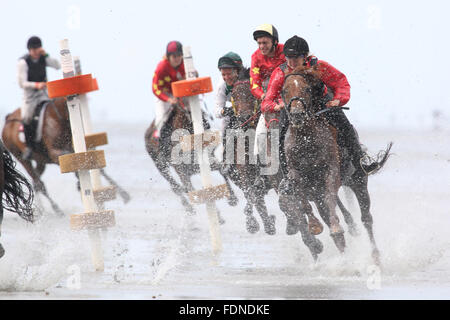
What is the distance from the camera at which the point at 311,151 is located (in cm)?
1085

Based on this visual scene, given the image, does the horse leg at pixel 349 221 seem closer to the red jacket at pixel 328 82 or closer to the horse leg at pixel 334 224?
the red jacket at pixel 328 82

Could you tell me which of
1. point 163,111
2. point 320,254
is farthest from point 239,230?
Result: point 320,254

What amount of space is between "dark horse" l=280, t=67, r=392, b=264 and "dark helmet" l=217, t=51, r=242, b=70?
256 centimetres

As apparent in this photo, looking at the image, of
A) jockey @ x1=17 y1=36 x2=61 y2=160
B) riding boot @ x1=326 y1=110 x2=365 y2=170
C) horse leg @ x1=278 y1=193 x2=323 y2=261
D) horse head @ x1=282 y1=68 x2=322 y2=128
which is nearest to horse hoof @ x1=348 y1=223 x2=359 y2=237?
riding boot @ x1=326 y1=110 x2=365 y2=170

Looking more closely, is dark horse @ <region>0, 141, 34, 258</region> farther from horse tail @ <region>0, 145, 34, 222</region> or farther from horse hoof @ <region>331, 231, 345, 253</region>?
horse hoof @ <region>331, 231, 345, 253</region>

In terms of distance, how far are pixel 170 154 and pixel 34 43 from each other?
338cm

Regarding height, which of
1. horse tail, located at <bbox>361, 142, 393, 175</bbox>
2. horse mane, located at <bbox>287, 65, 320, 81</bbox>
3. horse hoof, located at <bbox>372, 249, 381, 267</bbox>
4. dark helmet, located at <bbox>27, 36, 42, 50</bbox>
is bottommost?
horse hoof, located at <bbox>372, 249, 381, 267</bbox>

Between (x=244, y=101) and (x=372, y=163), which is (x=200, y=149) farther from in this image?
(x=372, y=163)

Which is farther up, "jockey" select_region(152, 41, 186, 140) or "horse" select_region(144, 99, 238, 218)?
"jockey" select_region(152, 41, 186, 140)

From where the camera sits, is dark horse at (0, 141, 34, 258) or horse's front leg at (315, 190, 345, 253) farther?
dark horse at (0, 141, 34, 258)

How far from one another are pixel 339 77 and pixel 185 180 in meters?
5.26

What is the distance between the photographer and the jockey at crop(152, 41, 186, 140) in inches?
640

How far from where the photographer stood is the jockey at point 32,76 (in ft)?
58.7

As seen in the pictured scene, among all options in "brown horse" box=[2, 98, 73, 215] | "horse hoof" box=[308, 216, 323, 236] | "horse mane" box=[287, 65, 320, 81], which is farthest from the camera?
"brown horse" box=[2, 98, 73, 215]
